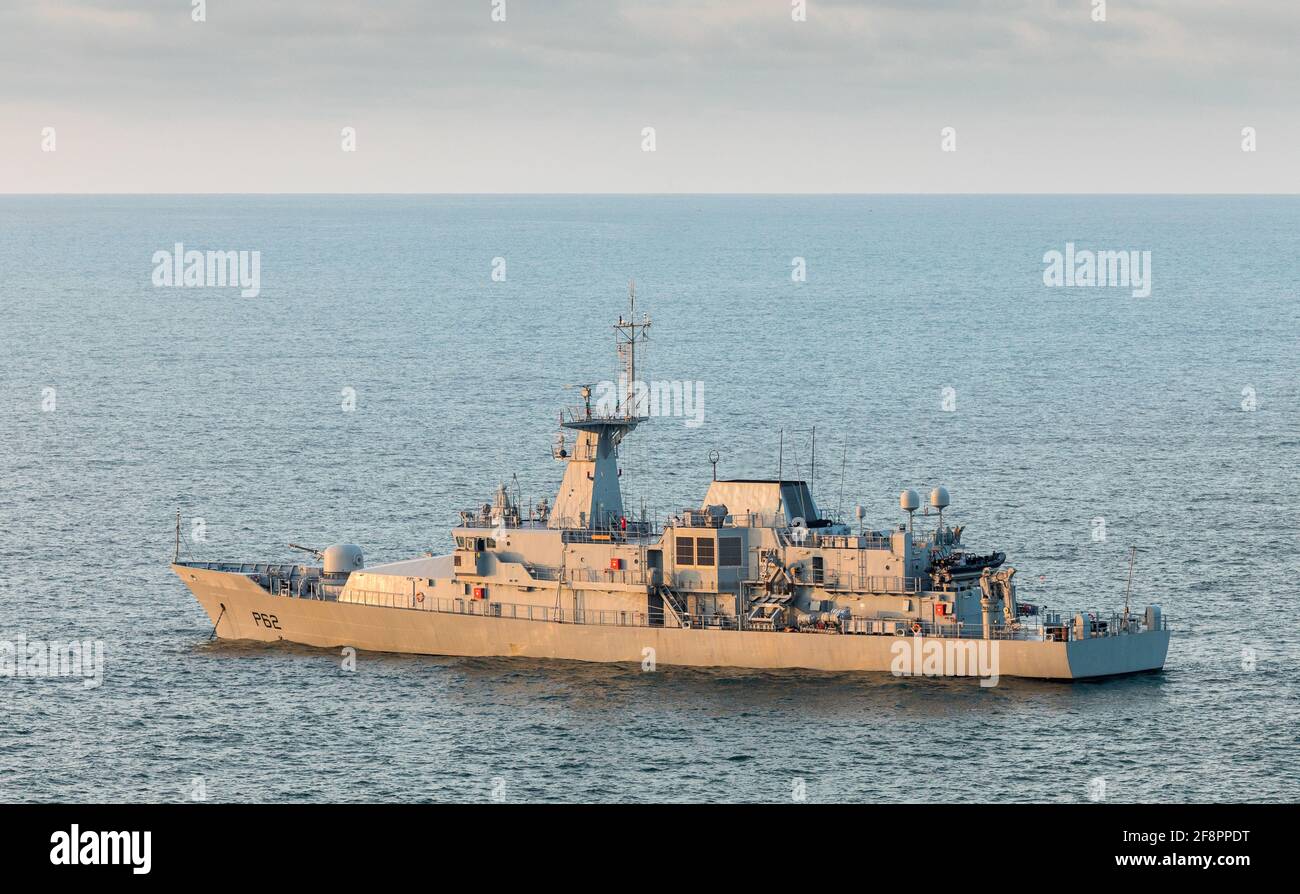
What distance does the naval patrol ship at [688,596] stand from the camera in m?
74.9

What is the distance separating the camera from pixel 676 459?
113 metres

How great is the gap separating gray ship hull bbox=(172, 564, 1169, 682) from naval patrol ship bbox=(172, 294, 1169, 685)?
58mm

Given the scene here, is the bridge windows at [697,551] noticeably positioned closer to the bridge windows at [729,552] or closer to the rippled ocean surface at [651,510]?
the bridge windows at [729,552]

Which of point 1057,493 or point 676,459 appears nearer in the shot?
point 1057,493

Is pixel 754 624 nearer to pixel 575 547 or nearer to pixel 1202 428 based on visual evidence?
pixel 575 547

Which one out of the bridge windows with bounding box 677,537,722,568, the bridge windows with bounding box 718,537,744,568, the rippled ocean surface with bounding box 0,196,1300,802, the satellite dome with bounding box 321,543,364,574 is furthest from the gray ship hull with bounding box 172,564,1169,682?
the bridge windows with bounding box 718,537,744,568

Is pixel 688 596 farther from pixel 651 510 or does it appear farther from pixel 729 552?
pixel 651 510

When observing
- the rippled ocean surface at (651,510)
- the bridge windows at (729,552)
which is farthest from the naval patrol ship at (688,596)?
the rippled ocean surface at (651,510)

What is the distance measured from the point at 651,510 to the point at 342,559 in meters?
17.7

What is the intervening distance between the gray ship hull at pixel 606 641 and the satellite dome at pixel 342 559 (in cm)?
266

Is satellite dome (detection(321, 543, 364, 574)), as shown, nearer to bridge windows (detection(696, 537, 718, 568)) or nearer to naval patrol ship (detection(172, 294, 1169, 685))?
naval patrol ship (detection(172, 294, 1169, 685))

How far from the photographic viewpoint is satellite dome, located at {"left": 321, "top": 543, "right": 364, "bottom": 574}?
84500 mm

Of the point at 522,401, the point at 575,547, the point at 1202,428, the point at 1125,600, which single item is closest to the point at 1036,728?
the point at 1125,600
